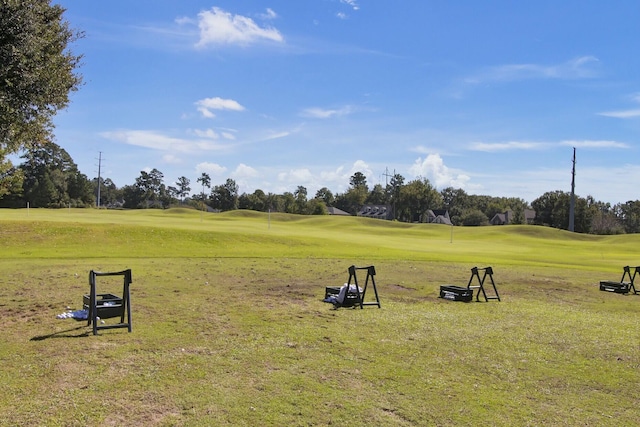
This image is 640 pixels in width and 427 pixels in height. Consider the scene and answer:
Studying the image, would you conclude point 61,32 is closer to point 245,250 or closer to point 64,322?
point 64,322

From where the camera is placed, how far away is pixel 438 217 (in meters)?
142

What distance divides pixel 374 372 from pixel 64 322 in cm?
669

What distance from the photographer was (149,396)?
20.3 feet

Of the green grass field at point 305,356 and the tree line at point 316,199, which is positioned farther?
the tree line at point 316,199

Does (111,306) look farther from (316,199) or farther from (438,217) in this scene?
(438,217)

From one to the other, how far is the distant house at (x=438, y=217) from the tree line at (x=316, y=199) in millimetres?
2784

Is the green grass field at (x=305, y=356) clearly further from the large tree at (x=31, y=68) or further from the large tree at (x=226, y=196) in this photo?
the large tree at (x=226, y=196)

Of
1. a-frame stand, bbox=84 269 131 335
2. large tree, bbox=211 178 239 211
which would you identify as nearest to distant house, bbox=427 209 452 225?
large tree, bbox=211 178 239 211

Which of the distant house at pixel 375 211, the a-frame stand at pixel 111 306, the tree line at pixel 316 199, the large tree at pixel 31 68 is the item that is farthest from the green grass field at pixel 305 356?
the distant house at pixel 375 211

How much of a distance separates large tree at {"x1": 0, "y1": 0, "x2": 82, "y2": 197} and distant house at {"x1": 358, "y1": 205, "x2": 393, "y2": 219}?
141 metres

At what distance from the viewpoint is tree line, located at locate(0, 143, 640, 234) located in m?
97.9

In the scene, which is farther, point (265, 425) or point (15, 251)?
point (15, 251)

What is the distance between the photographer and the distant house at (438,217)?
138750 millimetres

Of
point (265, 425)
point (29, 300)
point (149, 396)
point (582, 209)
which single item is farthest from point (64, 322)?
point (582, 209)
